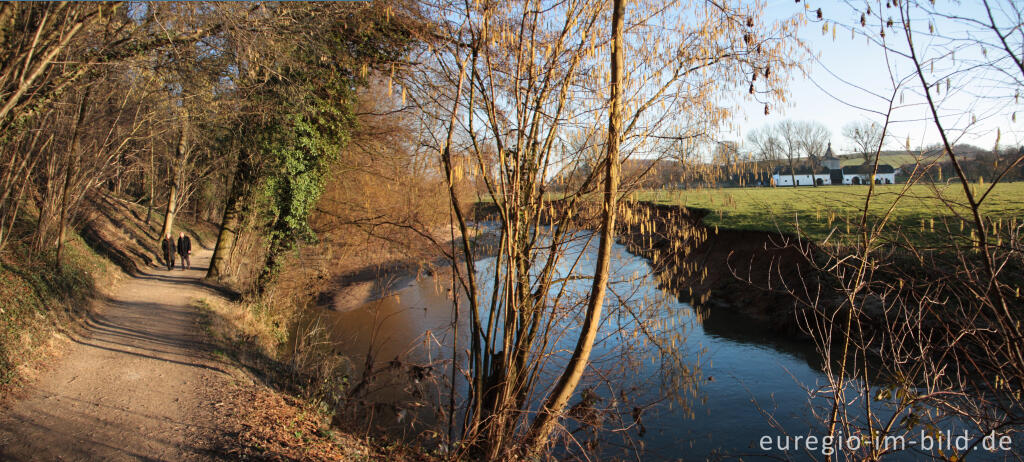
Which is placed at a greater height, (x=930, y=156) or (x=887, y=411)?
(x=930, y=156)

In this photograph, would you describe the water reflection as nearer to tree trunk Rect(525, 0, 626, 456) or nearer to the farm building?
tree trunk Rect(525, 0, 626, 456)

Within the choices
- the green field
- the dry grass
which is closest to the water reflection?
the dry grass

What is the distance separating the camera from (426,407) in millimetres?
9641

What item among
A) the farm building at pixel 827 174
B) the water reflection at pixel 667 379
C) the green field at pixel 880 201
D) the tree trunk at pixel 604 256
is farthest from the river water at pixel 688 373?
the farm building at pixel 827 174

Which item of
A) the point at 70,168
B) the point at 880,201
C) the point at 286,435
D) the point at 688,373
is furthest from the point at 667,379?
the point at 70,168

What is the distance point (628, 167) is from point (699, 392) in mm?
5215

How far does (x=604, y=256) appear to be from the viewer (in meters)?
5.91

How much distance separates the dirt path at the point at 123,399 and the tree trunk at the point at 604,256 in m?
Answer: 3.46

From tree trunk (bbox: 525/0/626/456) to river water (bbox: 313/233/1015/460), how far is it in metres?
0.42

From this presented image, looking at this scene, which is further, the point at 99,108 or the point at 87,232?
the point at 87,232

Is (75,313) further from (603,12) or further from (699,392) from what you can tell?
(699,392)

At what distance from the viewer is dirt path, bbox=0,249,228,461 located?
5.52 metres

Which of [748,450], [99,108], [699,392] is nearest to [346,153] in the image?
[99,108]

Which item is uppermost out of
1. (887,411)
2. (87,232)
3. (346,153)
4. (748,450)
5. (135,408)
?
(346,153)
